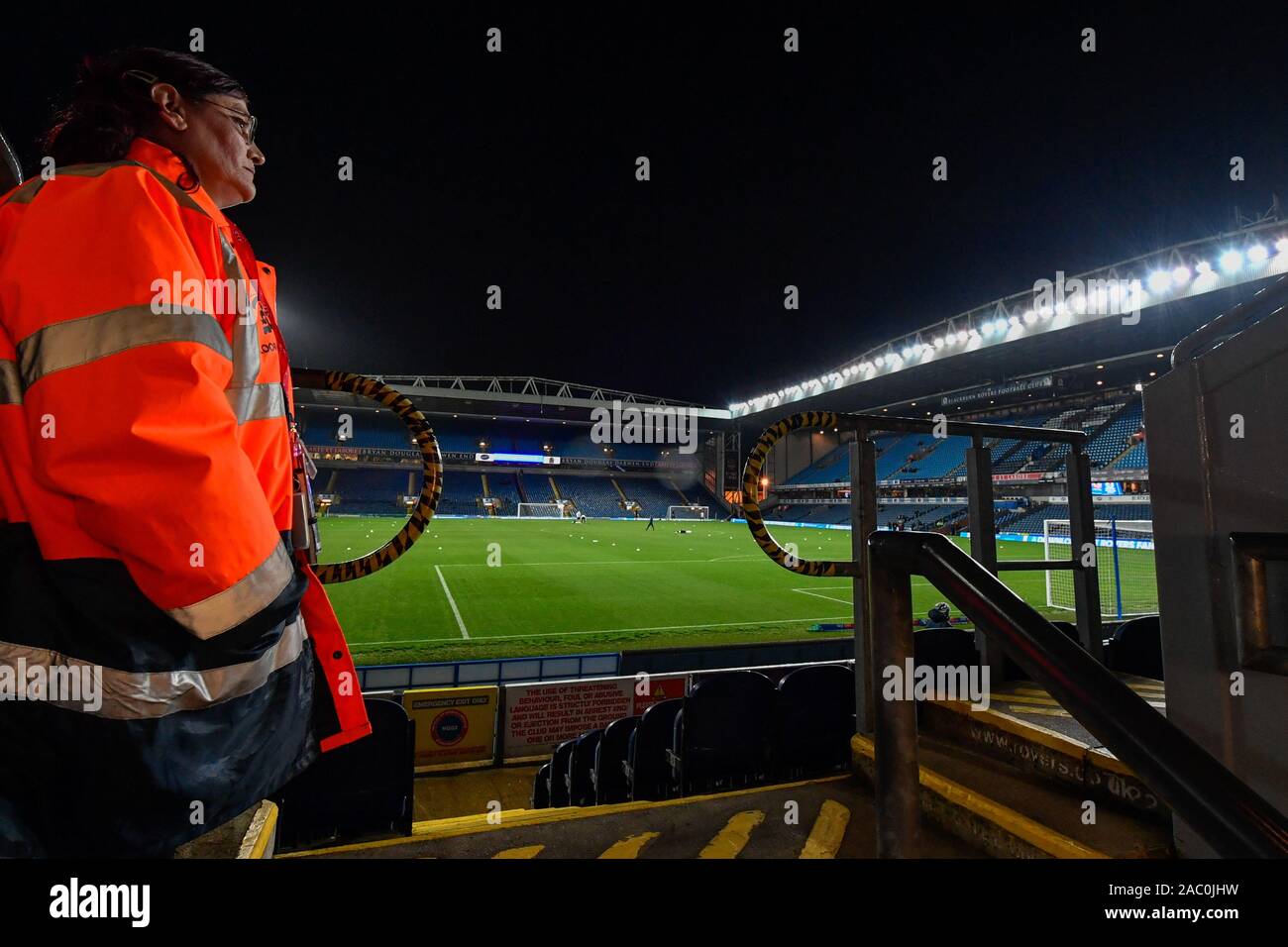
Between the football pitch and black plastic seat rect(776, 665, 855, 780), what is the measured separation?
20.8 feet

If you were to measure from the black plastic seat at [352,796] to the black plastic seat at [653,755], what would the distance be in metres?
1.60

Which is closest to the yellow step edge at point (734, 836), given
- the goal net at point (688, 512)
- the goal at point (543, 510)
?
the goal at point (543, 510)

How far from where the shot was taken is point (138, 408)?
3.00ft

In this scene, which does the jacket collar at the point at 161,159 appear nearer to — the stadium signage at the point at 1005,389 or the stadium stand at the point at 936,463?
the stadium signage at the point at 1005,389

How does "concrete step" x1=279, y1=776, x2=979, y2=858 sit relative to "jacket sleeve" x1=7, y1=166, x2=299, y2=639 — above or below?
below

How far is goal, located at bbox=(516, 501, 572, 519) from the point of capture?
53750mm

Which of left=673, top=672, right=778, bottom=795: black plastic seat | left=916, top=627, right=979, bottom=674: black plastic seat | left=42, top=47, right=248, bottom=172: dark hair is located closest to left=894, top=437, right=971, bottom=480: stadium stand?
left=916, top=627, right=979, bottom=674: black plastic seat

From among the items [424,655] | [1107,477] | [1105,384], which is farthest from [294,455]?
[1105,384]

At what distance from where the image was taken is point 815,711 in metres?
3.92

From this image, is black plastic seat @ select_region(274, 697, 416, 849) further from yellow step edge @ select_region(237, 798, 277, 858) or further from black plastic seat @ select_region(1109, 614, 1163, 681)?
black plastic seat @ select_region(1109, 614, 1163, 681)

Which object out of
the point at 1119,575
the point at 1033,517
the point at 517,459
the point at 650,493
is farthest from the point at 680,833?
the point at 650,493

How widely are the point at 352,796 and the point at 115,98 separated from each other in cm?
312

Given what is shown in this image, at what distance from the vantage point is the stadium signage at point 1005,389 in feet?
120
